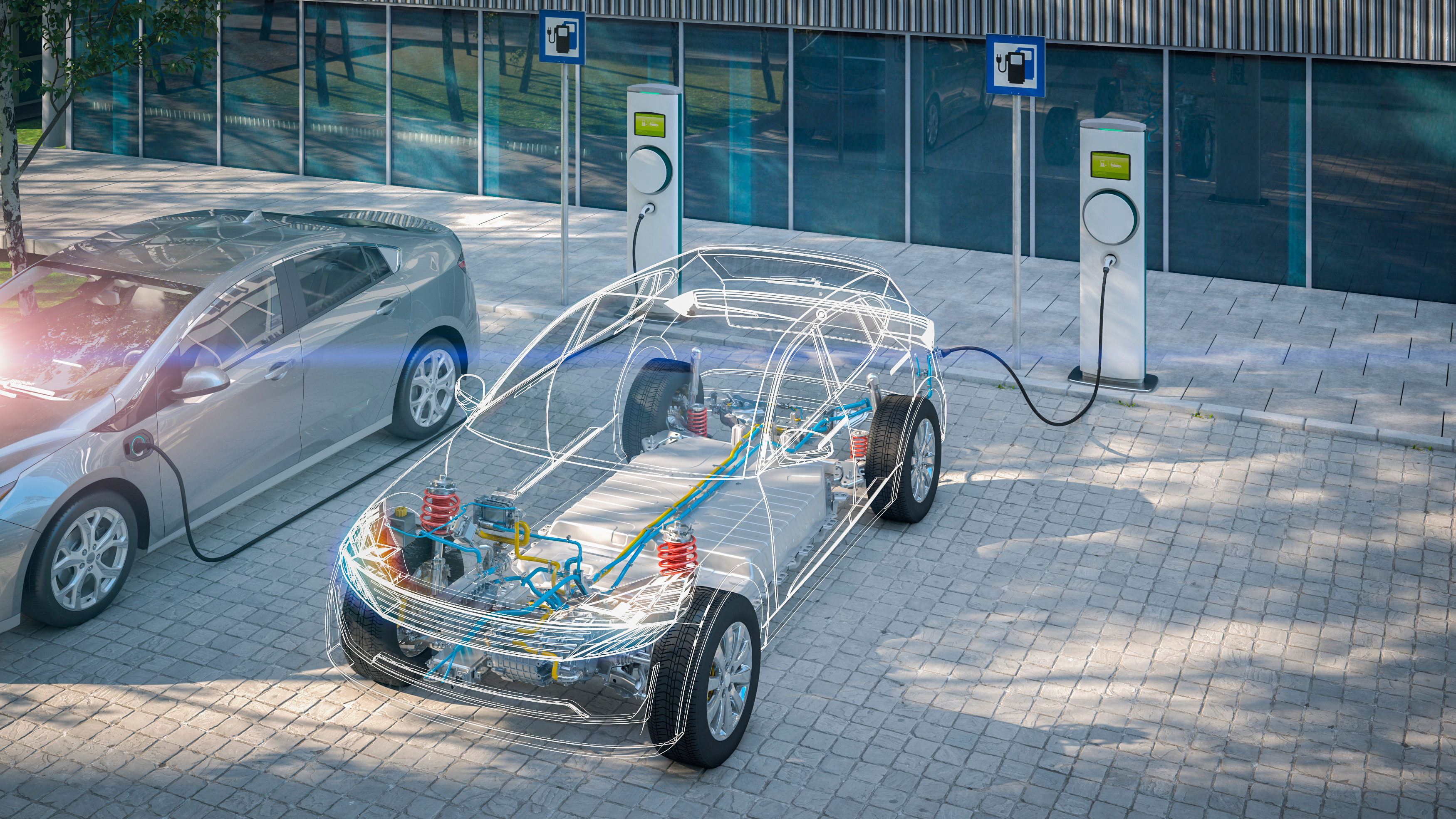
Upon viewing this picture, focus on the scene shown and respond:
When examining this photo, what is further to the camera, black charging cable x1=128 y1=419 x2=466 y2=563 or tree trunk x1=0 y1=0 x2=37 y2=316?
tree trunk x1=0 y1=0 x2=37 y2=316

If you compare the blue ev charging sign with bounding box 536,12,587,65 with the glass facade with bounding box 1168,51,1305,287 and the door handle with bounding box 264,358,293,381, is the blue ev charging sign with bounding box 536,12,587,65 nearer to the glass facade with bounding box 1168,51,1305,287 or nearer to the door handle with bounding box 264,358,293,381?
the door handle with bounding box 264,358,293,381

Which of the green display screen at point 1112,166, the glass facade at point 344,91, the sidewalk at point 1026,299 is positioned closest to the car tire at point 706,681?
the sidewalk at point 1026,299

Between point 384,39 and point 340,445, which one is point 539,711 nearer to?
point 340,445

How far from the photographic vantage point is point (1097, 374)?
34.0 feet

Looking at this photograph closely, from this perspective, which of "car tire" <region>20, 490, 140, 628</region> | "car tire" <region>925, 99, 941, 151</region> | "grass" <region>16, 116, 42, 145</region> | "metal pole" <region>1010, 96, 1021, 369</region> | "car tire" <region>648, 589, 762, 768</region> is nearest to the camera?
"car tire" <region>648, 589, 762, 768</region>

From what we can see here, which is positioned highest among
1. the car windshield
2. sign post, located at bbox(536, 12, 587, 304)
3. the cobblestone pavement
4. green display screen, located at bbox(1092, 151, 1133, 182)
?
sign post, located at bbox(536, 12, 587, 304)

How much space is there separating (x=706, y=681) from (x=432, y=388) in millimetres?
4319

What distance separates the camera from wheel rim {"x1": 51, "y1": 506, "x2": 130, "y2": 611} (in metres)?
7.02

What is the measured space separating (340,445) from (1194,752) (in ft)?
17.5

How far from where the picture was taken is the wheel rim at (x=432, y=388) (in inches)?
369

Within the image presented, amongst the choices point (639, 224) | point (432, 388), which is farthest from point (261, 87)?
point (432, 388)

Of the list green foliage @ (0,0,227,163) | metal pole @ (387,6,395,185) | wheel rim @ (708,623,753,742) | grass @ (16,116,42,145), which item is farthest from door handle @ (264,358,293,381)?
grass @ (16,116,42,145)

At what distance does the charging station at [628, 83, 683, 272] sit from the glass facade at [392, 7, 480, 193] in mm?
4590

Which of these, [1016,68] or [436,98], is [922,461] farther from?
[436,98]
